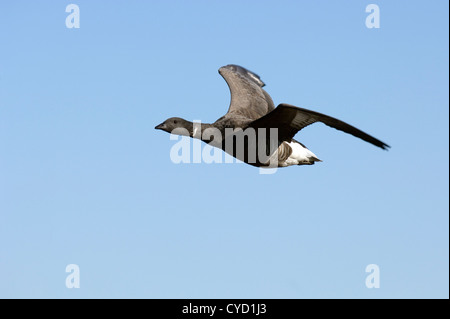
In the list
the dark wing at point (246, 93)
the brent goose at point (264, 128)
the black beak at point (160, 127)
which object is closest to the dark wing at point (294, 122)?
the brent goose at point (264, 128)

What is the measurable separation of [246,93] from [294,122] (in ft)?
15.2

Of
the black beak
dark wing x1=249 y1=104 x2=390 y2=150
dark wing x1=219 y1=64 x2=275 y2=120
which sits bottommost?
dark wing x1=249 y1=104 x2=390 y2=150

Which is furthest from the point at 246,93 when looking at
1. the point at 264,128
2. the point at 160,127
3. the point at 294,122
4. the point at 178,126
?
the point at 294,122

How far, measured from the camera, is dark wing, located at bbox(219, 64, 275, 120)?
55.4ft

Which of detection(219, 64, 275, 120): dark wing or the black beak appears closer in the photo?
the black beak

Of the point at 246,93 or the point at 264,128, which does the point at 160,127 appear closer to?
the point at 264,128

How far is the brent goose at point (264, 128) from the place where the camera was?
12917 millimetres

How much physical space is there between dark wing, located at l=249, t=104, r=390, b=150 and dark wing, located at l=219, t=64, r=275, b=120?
8.06ft

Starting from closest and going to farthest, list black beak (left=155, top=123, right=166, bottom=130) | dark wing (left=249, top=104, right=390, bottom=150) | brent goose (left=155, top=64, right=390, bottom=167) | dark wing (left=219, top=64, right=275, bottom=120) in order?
dark wing (left=249, top=104, right=390, bottom=150) < brent goose (left=155, top=64, right=390, bottom=167) < black beak (left=155, top=123, right=166, bottom=130) < dark wing (left=219, top=64, right=275, bottom=120)

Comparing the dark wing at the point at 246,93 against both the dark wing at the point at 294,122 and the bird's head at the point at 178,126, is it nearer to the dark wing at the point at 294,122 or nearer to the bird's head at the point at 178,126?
the bird's head at the point at 178,126

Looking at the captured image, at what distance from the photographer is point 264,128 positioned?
14023mm

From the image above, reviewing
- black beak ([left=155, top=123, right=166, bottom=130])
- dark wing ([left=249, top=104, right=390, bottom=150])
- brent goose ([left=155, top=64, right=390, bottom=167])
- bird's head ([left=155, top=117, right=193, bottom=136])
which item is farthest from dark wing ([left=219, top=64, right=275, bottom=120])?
dark wing ([left=249, top=104, right=390, bottom=150])

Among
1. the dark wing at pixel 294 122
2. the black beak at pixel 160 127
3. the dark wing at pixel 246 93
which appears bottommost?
the dark wing at pixel 294 122

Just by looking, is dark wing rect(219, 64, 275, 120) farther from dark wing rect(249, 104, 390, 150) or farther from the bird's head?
dark wing rect(249, 104, 390, 150)
